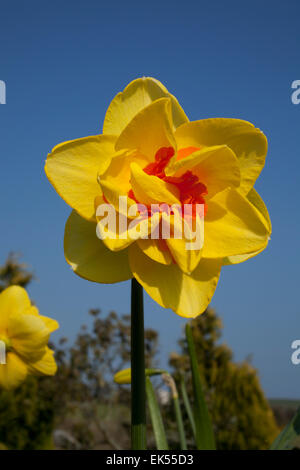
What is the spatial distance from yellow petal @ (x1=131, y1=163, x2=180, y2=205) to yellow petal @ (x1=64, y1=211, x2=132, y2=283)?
128 millimetres

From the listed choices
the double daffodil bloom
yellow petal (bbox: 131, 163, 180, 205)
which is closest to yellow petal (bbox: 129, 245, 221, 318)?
the double daffodil bloom

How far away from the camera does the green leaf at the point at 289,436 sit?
1.42 m

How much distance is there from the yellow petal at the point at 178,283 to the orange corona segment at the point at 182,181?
0.12 metres

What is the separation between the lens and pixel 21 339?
6.06ft

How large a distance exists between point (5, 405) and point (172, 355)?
207 centimetres

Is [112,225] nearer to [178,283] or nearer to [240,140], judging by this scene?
[178,283]

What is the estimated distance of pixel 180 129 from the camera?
3.49 ft

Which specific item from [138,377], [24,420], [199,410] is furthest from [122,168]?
[24,420]

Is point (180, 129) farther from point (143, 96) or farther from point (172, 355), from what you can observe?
point (172, 355)

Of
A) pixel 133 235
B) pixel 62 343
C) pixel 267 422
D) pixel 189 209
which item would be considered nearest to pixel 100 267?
pixel 133 235

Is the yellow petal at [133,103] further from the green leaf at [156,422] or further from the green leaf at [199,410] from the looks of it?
the green leaf at [156,422]

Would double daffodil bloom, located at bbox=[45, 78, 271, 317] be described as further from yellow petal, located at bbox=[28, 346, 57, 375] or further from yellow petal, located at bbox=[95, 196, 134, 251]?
yellow petal, located at bbox=[28, 346, 57, 375]

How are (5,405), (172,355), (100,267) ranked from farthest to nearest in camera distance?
(172,355), (5,405), (100,267)
